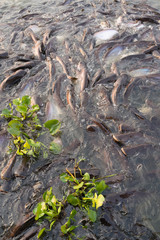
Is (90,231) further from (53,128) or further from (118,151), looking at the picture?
(53,128)

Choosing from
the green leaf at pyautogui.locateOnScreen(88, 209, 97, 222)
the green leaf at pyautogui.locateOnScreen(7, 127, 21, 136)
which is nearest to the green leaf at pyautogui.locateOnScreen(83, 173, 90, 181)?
the green leaf at pyautogui.locateOnScreen(88, 209, 97, 222)

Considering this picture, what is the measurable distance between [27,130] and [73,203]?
1.70 meters

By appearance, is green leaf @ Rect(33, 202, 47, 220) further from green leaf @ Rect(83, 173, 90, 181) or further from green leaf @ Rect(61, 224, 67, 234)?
green leaf @ Rect(83, 173, 90, 181)

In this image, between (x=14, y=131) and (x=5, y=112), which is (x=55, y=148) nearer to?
(x=14, y=131)

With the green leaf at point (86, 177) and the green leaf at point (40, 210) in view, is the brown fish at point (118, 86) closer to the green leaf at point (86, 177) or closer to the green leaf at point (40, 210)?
the green leaf at point (86, 177)

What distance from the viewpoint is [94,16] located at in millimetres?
7551

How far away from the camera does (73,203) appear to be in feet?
9.16

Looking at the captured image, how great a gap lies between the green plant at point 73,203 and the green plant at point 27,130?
2.35 feet

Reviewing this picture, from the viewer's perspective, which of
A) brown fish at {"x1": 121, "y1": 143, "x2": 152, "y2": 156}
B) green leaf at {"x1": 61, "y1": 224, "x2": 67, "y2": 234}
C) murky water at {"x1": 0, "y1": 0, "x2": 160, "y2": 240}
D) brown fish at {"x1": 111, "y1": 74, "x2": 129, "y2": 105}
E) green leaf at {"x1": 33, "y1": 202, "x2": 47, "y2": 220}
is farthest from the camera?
brown fish at {"x1": 111, "y1": 74, "x2": 129, "y2": 105}

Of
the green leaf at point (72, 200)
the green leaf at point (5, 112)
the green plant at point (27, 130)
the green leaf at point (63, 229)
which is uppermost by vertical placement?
the green leaf at point (5, 112)

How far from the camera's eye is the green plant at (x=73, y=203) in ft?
8.58

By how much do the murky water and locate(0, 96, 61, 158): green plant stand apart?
168mm

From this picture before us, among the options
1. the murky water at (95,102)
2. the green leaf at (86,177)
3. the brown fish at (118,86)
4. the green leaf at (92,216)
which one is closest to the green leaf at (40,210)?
the murky water at (95,102)

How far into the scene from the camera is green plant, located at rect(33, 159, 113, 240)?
8.58 feet
